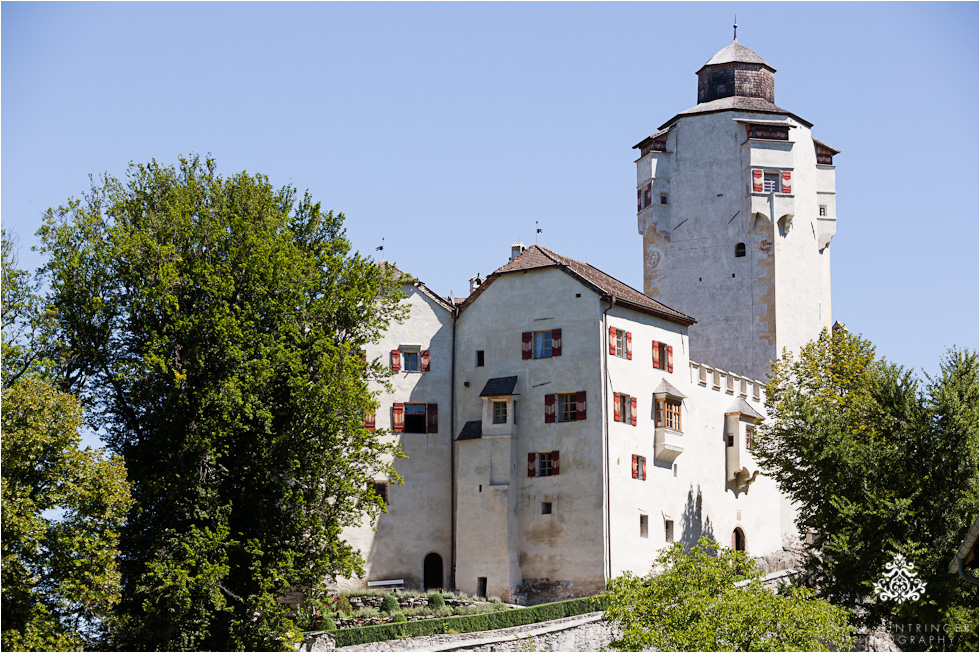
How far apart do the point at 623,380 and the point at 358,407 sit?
13096 mm

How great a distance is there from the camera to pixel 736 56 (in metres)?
79.8

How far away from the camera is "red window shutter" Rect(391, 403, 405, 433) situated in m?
63.0

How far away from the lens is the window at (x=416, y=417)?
6319 centimetres

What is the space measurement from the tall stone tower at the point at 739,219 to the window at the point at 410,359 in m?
17.4

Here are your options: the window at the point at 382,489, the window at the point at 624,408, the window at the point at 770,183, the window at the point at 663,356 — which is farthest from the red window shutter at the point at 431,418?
the window at the point at 770,183

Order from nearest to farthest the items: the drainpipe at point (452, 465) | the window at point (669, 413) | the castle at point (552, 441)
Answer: the castle at point (552, 441) → the drainpipe at point (452, 465) → the window at point (669, 413)

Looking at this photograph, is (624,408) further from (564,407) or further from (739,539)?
(739,539)

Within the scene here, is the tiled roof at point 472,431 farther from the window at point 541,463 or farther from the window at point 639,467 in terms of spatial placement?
the window at point 639,467

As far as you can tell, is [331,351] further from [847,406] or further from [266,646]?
[847,406]

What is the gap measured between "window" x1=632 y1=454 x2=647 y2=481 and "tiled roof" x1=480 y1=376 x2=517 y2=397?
593 centimetres

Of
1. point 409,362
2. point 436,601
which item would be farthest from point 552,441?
point 436,601

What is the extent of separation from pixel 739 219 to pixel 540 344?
18117mm

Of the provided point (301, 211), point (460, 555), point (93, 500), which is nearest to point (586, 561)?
point (460, 555)

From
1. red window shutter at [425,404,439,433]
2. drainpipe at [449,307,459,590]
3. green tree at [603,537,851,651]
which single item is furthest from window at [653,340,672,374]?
green tree at [603,537,851,651]
